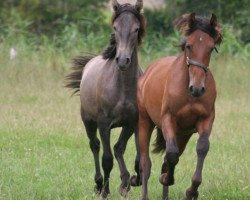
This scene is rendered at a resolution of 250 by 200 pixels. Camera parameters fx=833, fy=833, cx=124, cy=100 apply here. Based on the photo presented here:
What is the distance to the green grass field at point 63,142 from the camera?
1026cm

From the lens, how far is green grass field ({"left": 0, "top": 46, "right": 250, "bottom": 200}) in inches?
404

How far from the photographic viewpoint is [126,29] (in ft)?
32.7

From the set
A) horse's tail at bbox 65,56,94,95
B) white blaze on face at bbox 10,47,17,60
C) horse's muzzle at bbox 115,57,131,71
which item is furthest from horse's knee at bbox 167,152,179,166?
white blaze on face at bbox 10,47,17,60

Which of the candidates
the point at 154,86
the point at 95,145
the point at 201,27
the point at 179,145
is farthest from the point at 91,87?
the point at 201,27

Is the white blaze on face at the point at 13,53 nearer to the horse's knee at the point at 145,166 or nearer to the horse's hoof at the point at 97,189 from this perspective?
the horse's hoof at the point at 97,189

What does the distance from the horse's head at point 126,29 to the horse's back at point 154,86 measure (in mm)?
338

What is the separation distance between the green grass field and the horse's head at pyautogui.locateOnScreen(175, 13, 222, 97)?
156 centimetres

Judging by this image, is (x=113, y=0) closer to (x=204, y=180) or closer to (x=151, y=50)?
(x=204, y=180)

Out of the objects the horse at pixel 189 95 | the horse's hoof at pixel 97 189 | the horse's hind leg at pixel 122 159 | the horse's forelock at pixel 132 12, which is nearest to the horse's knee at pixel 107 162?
the horse's hind leg at pixel 122 159

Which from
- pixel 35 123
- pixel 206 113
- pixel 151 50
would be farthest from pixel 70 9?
pixel 206 113

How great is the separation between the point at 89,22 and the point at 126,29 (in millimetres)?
21447

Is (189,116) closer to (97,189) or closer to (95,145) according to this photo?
(97,189)

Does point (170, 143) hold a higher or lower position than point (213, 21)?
lower

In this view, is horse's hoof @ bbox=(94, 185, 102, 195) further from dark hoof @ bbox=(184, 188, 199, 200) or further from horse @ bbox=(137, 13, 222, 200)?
dark hoof @ bbox=(184, 188, 199, 200)
